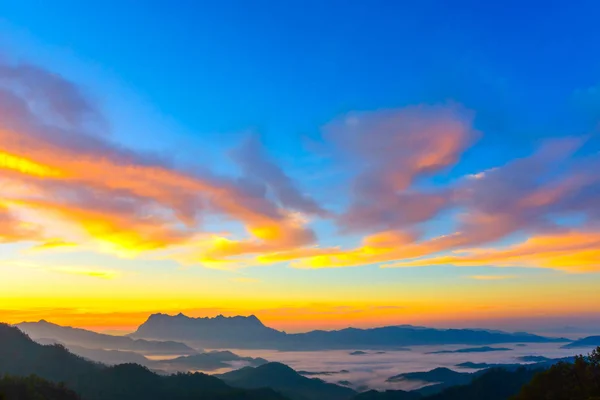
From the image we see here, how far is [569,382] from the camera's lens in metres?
130

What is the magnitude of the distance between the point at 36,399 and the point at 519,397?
7450 inches

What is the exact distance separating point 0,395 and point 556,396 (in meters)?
154

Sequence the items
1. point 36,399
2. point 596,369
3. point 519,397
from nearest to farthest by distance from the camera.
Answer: point 596,369, point 519,397, point 36,399

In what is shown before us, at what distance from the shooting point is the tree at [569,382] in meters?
122

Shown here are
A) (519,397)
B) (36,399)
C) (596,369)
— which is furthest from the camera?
(36,399)

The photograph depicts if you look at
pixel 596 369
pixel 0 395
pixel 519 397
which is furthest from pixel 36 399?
pixel 596 369

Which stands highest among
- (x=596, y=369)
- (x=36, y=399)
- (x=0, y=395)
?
(x=596, y=369)

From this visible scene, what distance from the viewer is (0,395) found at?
13175 centimetres

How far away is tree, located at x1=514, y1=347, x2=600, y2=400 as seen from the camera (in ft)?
A: 400

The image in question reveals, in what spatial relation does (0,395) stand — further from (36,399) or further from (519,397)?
(519,397)

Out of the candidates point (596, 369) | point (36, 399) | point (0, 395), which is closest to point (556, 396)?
point (596, 369)

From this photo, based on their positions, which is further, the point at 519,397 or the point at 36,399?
the point at 36,399

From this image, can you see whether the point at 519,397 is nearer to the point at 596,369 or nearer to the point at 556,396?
the point at 556,396

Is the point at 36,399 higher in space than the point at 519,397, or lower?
lower
